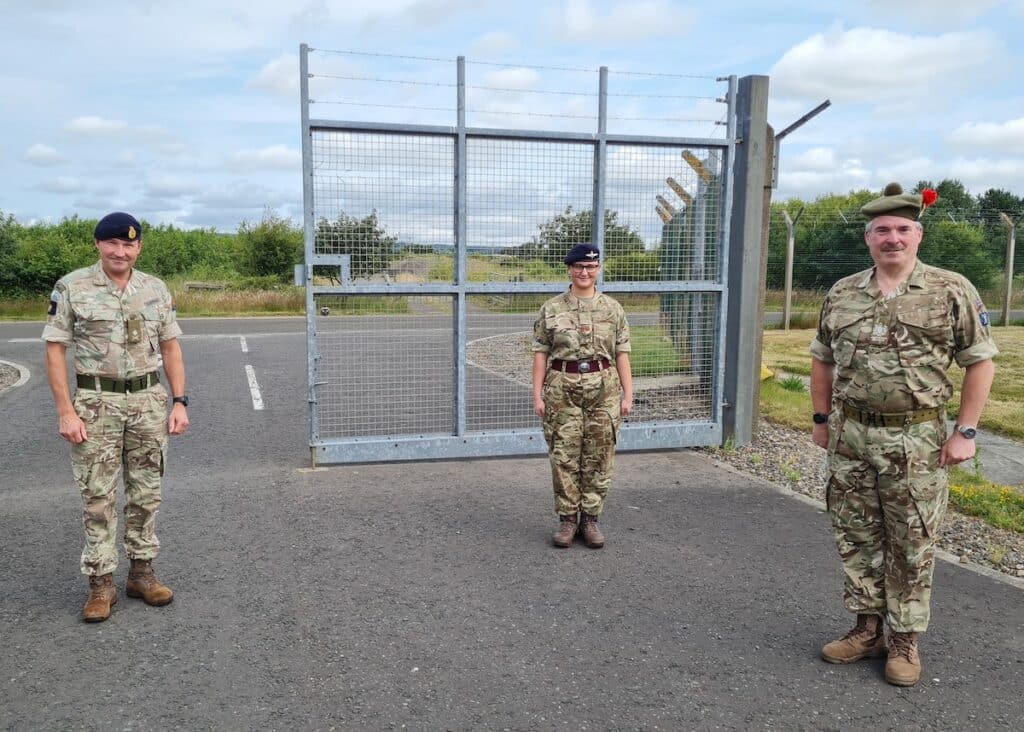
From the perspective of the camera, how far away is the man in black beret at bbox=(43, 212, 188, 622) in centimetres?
409

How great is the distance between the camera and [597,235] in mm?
7090

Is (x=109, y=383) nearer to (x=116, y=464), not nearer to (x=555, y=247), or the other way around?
(x=116, y=464)

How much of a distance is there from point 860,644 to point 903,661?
0.63 ft

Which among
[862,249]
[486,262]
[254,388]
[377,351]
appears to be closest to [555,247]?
[486,262]

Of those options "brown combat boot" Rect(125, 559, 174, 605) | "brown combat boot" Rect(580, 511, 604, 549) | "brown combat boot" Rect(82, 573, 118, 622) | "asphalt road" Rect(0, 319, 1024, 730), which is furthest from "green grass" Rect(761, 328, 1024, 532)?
"brown combat boot" Rect(82, 573, 118, 622)

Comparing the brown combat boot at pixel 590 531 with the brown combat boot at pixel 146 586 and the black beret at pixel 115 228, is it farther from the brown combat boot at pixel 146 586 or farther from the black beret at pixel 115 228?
the black beret at pixel 115 228

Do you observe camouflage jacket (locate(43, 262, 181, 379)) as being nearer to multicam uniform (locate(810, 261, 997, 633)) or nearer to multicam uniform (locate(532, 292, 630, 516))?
multicam uniform (locate(532, 292, 630, 516))

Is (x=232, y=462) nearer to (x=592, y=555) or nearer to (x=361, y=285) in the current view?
(x=361, y=285)

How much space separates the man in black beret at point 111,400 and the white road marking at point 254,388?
5.40m

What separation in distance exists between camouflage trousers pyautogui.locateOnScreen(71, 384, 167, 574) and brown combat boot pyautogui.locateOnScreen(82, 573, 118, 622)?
52mm

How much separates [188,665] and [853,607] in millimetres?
2909

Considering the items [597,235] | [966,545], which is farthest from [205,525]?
[966,545]

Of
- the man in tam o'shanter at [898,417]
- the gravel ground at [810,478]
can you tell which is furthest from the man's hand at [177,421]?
the gravel ground at [810,478]

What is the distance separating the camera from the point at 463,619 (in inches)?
161
